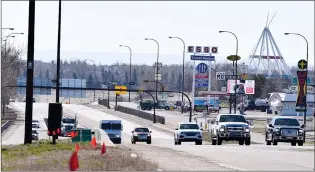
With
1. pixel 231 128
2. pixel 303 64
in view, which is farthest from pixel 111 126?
pixel 303 64

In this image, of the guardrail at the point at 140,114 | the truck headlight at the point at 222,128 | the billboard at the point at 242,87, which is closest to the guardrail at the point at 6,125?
the guardrail at the point at 140,114

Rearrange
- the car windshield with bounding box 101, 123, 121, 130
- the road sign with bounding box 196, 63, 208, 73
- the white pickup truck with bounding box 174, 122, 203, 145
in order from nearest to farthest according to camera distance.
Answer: the white pickup truck with bounding box 174, 122, 203, 145
the car windshield with bounding box 101, 123, 121, 130
the road sign with bounding box 196, 63, 208, 73

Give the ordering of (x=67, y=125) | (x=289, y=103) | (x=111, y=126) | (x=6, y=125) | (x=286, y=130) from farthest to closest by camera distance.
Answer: (x=289, y=103) → (x=6, y=125) → (x=67, y=125) → (x=111, y=126) → (x=286, y=130)

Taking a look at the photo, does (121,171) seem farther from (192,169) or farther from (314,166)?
(314,166)

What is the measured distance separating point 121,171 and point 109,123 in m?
43.0

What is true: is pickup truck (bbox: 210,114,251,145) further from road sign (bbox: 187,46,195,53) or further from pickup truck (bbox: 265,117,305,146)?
road sign (bbox: 187,46,195,53)

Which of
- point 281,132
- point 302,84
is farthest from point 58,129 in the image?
point 302,84

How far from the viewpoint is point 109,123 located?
66188 mm

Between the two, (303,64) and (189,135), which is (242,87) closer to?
(303,64)

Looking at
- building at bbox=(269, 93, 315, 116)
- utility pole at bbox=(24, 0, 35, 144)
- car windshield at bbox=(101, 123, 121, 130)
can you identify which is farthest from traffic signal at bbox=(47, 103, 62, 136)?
building at bbox=(269, 93, 315, 116)

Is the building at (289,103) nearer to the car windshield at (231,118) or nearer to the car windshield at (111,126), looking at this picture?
the car windshield at (111,126)

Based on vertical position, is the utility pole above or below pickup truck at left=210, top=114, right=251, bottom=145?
above

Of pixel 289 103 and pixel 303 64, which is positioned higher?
pixel 303 64

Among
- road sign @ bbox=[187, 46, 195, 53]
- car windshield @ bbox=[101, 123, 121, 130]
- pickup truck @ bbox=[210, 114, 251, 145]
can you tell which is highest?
road sign @ bbox=[187, 46, 195, 53]
